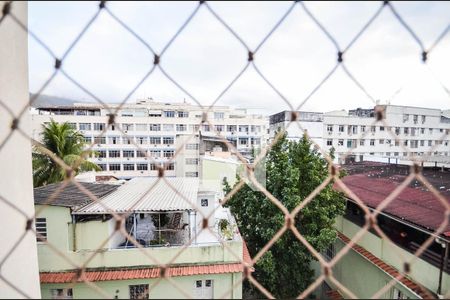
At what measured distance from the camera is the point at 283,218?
3.49m

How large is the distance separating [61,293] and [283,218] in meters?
3.10

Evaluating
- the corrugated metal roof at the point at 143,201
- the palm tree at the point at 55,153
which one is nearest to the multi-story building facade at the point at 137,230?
the corrugated metal roof at the point at 143,201

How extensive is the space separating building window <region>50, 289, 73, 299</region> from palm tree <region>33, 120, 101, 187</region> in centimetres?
595

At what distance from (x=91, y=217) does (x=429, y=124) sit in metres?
9.19

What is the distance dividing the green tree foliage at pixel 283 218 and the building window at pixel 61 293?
305cm

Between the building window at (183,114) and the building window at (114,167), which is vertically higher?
the building window at (183,114)

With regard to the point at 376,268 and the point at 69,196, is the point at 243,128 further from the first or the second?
the point at 376,268

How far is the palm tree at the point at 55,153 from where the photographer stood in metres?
6.25

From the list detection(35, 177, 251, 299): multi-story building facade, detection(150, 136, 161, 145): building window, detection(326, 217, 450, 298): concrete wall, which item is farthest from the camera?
detection(150, 136, 161, 145): building window

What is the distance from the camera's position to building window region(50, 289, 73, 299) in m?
0.58

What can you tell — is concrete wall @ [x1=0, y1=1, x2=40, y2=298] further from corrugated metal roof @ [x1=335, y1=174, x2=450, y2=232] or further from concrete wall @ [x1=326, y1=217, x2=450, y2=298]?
corrugated metal roof @ [x1=335, y1=174, x2=450, y2=232]

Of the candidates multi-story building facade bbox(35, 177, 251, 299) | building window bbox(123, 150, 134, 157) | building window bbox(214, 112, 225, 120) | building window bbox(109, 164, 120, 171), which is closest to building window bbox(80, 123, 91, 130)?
building window bbox(123, 150, 134, 157)

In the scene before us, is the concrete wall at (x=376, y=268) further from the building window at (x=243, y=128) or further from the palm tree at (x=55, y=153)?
the building window at (x=243, y=128)

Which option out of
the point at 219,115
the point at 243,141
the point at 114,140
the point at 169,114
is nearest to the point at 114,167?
the point at 114,140
